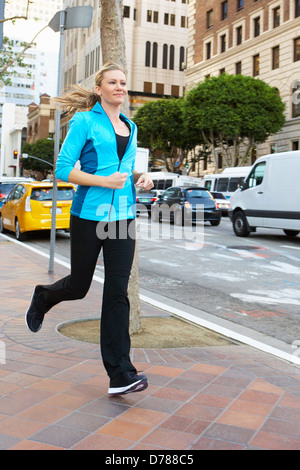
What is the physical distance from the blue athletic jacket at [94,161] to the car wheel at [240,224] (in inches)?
508

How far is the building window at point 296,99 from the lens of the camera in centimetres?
4053

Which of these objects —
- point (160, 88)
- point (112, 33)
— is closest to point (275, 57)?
point (160, 88)

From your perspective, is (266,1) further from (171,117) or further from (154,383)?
(154,383)

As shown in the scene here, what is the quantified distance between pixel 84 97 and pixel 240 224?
1295 cm

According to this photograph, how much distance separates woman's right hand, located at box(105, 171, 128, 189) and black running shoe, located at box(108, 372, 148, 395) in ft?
3.42

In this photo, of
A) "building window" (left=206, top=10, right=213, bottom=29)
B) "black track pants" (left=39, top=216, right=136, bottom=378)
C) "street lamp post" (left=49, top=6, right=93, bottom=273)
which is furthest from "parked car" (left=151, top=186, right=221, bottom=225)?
"building window" (left=206, top=10, right=213, bottom=29)

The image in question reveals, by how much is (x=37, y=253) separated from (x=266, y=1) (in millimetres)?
39515

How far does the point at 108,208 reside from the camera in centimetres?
321

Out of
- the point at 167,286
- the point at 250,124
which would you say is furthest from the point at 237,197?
the point at 250,124

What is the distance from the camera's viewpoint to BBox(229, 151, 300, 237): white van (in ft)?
46.5

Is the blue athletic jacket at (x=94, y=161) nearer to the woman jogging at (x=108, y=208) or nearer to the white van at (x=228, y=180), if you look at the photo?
the woman jogging at (x=108, y=208)

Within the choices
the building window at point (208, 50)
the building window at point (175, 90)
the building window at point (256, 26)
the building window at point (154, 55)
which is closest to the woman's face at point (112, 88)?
the building window at point (256, 26)

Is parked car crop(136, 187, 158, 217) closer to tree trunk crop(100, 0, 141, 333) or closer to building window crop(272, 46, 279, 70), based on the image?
building window crop(272, 46, 279, 70)

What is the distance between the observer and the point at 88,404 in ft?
10.1
